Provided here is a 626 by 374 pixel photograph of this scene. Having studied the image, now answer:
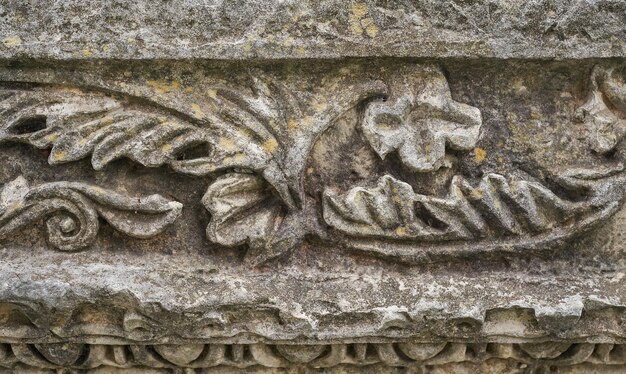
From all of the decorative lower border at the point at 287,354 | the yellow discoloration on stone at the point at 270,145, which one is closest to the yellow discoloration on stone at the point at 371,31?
the yellow discoloration on stone at the point at 270,145

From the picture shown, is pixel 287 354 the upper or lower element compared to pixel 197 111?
lower

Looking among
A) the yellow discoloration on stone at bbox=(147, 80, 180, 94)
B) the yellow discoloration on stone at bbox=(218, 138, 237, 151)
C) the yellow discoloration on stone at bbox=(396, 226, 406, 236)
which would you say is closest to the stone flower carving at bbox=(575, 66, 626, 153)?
the yellow discoloration on stone at bbox=(396, 226, 406, 236)

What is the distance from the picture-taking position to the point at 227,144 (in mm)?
1942

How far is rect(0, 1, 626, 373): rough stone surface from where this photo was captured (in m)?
1.91

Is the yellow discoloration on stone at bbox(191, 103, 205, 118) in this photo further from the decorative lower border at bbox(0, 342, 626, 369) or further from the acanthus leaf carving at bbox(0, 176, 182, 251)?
the decorative lower border at bbox(0, 342, 626, 369)

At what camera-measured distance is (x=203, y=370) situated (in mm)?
2094

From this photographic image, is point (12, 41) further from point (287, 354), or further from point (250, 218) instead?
point (287, 354)

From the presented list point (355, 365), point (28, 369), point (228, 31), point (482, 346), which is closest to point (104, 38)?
point (228, 31)

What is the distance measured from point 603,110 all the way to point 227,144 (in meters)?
0.97

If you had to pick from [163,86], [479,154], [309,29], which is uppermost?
[309,29]

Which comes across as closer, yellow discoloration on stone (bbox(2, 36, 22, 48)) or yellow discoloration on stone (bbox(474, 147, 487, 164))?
yellow discoloration on stone (bbox(2, 36, 22, 48))

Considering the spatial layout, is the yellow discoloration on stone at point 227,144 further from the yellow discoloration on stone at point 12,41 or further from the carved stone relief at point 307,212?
the yellow discoloration on stone at point 12,41

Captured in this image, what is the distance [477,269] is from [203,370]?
771 millimetres

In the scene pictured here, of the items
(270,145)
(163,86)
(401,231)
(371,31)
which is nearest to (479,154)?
(401,231)
